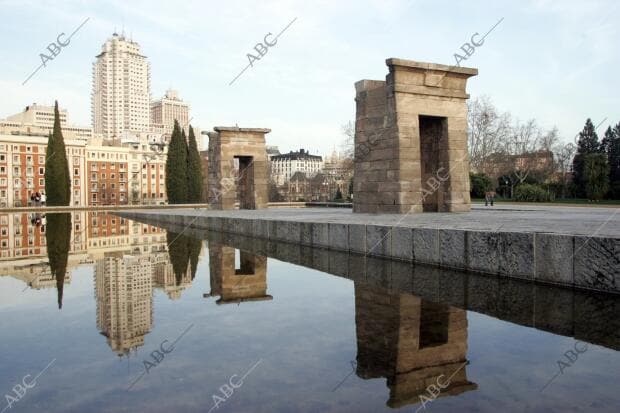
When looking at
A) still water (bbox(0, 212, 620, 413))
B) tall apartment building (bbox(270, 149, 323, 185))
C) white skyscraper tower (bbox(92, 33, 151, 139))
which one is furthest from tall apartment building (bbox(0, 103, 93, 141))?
still water (bbox(0, 212, 620, 413))

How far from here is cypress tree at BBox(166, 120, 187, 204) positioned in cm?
5947

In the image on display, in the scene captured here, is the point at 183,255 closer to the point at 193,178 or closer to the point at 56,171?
the point at 193,178

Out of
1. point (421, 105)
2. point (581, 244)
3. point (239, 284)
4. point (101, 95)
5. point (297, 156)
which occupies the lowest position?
point (239, 284)

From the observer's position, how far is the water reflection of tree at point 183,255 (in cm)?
827

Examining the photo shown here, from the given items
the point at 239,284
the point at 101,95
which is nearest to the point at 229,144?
the point at 239,284

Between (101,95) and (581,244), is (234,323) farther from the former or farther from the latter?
(101,95)

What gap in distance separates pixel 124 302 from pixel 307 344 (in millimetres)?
2572

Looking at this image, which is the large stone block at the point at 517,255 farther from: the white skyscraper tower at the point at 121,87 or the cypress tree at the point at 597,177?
the white skyscraper tower at the point at 121,87

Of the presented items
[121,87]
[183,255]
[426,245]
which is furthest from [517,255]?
[121,87]

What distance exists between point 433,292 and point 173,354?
3.26 meters

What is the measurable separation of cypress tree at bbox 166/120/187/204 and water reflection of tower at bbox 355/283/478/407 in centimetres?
5612

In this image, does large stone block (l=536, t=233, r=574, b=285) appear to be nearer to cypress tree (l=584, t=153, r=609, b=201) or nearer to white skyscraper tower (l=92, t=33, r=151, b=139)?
cypress tree (l=584, t=153, r=609, b=201)

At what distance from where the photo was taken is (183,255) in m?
10.6

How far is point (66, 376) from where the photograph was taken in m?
3.26
